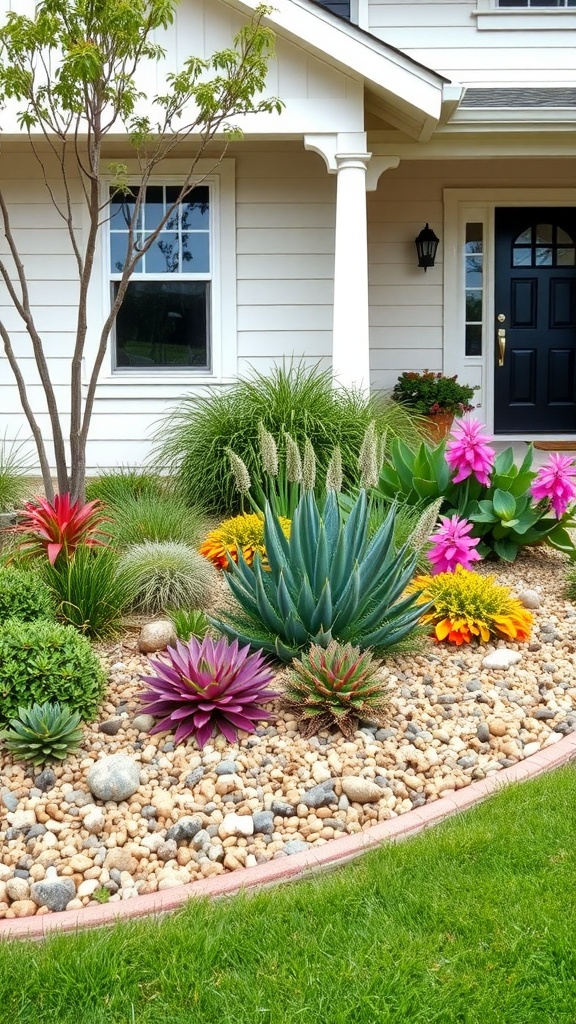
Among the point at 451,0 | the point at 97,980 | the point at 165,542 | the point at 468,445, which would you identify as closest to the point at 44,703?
the point at 97,980

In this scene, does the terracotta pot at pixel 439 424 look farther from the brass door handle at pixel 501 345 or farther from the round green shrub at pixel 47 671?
the round green shrub at pixel 47 671

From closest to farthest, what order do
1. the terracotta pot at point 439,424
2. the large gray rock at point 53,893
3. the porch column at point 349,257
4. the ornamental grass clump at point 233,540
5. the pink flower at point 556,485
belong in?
the large gray rock at point 53,893
the pink flower at point 556,485
the ornamental grass clump at point 233,540
the porch column at point 349,257
the terracotta pot at point 439,424

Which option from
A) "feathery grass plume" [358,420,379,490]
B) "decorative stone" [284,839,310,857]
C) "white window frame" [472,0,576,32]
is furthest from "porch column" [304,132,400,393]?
"decorative stone" [284,839,310,857]


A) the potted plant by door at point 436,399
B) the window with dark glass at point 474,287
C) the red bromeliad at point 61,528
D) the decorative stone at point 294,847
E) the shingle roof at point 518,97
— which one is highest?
the shingle roof at point 518,97

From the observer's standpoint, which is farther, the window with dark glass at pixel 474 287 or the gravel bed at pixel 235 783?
the window with dark glass at pixel 474 287

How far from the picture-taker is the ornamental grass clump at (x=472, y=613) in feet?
14.7

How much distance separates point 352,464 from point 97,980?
4.54 meters

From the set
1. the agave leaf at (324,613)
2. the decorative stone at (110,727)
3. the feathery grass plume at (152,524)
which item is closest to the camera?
the decorative stone at (110,727)

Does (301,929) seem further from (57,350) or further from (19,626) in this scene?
(57,350)

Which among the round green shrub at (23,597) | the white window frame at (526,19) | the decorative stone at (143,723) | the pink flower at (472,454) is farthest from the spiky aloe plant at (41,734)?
the white window frame at (526,19)

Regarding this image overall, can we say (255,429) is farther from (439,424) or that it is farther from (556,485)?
(439,424)

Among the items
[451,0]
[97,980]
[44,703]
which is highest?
[451,0]

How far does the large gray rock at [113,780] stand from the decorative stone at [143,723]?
1.24 feet

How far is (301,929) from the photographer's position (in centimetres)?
240
